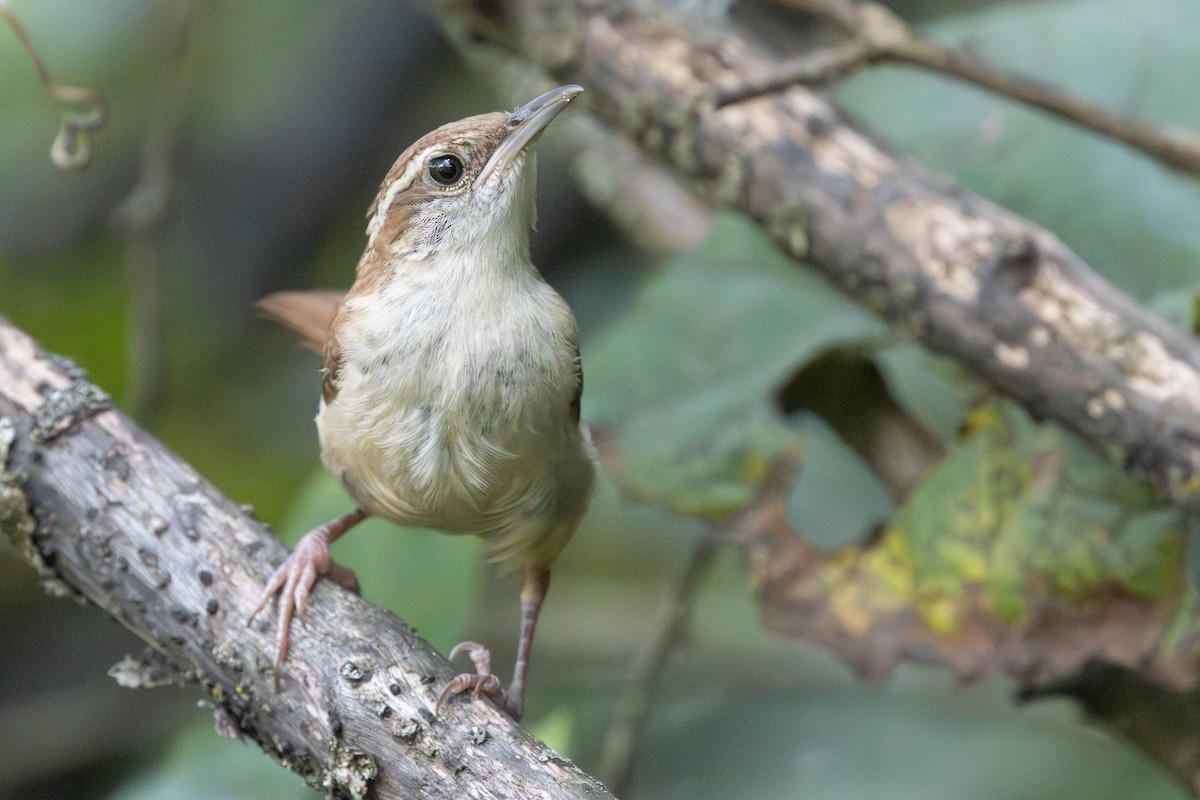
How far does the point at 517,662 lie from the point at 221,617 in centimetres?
56

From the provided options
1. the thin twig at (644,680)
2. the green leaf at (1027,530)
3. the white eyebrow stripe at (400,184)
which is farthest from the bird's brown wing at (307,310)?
the green leaf at (1027,530)

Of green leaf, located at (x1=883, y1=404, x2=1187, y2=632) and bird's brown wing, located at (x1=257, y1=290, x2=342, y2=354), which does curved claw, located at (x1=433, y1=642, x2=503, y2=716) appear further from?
green leaf, located at (x1=883, y1=404, x2=1187, y2=632)

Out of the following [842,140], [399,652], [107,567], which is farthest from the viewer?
[842,140]

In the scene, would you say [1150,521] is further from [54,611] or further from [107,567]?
[54,611]

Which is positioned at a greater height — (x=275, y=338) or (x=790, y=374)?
(x=790, y=374)

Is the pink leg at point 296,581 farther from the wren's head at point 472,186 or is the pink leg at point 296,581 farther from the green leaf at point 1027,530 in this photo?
the green leaf at point 1027,530

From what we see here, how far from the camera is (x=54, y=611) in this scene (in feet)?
14.0

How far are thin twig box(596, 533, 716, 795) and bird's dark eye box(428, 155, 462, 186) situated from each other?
4.72 feet

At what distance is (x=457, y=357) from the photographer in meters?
1.95

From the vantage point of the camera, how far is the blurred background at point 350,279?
3146mm

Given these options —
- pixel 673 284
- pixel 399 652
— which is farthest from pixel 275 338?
pixel 399 652

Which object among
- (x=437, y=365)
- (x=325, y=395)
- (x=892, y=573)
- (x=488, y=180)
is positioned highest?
(x=488, y=180)

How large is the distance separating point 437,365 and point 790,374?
143 centimetres

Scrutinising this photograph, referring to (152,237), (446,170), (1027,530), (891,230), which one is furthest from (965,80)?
(152,237)
